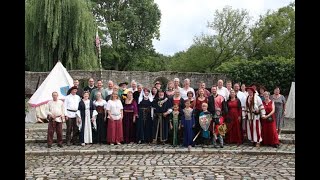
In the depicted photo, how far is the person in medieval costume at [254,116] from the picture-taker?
1017 cm

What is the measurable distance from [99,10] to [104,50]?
4.06 m

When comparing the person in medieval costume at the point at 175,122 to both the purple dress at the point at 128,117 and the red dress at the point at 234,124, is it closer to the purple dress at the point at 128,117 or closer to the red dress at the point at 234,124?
the purple dress at the point at 128,117

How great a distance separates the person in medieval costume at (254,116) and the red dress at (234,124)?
235 millimetres

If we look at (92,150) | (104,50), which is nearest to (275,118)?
(92,150)

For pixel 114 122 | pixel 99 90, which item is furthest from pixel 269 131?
pixel 99 90

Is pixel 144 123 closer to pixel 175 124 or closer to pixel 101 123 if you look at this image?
pixel 175 124

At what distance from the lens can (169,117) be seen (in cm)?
1041

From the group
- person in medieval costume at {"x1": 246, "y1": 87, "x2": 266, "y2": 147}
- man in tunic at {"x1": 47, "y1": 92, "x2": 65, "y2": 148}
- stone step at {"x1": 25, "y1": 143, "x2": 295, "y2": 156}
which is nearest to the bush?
person in medieval costume at {"x1": 246, "y1": 87, "x2": 266, "y2": 147}

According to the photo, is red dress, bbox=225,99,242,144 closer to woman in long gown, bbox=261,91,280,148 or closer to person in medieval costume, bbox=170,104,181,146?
woman in long gown, bbox=261,91,280,148

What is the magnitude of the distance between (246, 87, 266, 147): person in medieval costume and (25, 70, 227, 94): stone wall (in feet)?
33.6

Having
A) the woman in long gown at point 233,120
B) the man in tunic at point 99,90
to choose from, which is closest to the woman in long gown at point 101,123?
the man in tunic at point 99,90

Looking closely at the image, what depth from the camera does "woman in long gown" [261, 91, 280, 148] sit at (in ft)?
33.2
